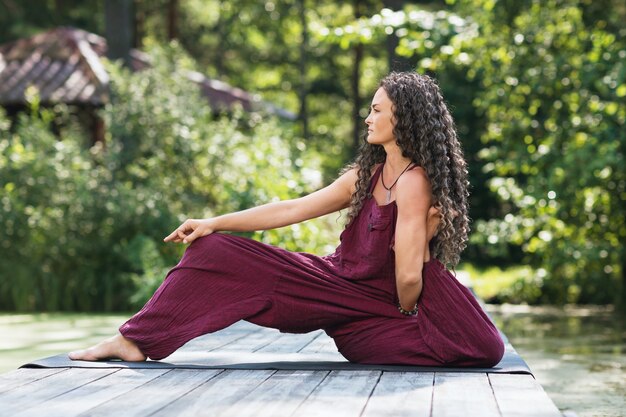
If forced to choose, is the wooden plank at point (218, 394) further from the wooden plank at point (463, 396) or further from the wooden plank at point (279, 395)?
the wooden plank at point (463, 396)

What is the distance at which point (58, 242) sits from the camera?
10.9m

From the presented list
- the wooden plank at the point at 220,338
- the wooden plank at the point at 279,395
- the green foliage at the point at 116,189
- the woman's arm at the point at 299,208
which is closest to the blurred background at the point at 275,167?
the green foliage at the point at 116,189

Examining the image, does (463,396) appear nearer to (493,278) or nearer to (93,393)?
(93,393)

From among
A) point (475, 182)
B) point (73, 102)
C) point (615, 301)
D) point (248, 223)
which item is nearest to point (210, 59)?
point (475, 182)

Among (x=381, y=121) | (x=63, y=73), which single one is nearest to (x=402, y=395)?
(x=381, y=121)

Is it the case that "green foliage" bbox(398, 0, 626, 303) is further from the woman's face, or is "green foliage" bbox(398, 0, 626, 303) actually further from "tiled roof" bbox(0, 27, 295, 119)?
the woman's face

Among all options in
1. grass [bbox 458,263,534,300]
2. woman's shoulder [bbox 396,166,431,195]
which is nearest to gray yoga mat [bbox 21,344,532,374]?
woman's shoulder [bbox 396,166,431,195]

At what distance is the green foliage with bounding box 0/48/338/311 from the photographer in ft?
35.5

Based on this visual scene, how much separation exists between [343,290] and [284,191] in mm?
6027

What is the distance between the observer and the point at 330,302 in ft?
14.1

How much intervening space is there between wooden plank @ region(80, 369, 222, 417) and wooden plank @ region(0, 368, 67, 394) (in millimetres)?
415

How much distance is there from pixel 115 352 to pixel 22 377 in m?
0.48

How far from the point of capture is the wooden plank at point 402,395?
125 inches

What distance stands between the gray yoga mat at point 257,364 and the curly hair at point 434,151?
46 centimetres
